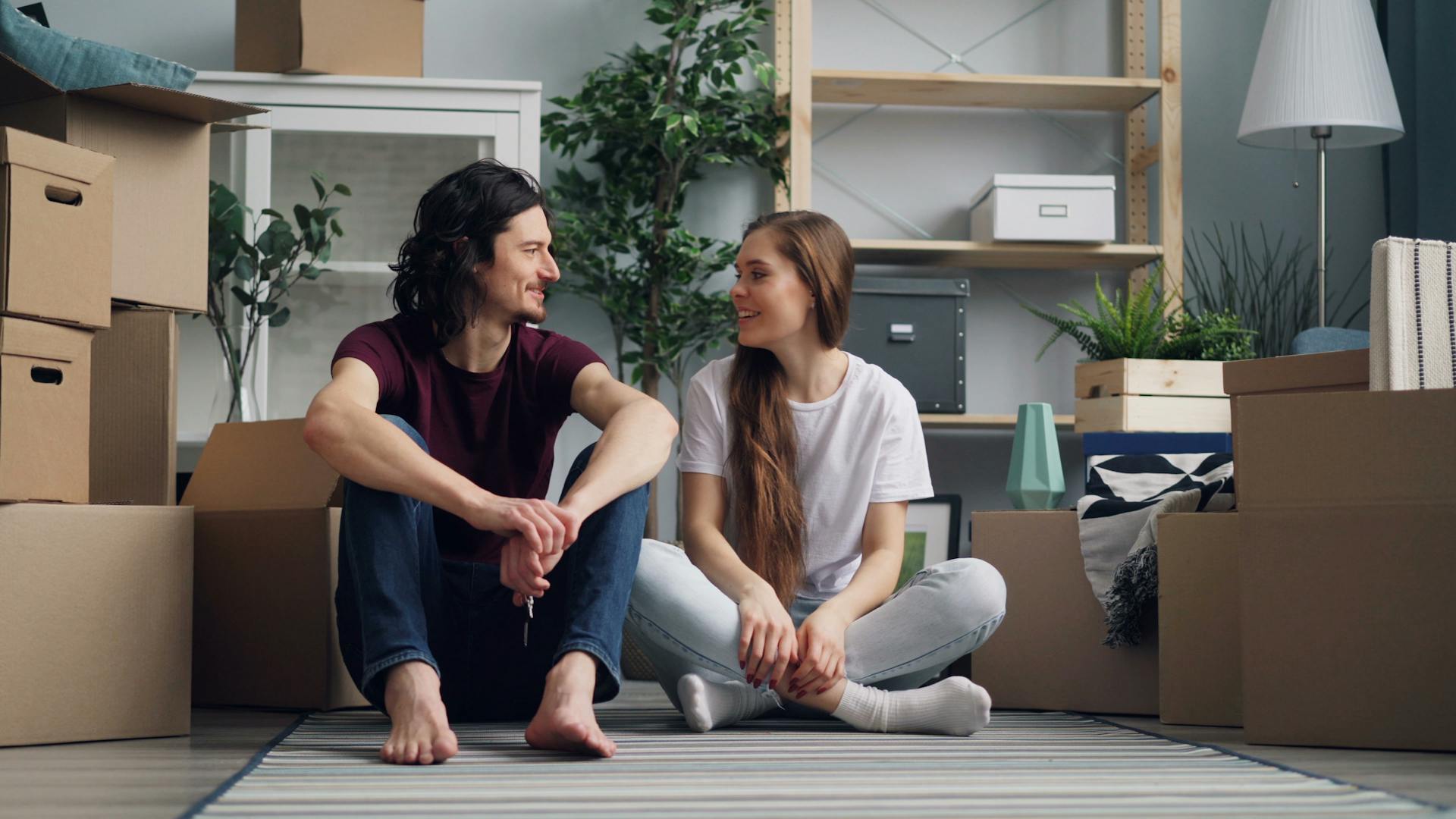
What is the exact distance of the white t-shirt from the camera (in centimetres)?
173

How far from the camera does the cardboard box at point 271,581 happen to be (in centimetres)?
187

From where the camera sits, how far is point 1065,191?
2.78 metres

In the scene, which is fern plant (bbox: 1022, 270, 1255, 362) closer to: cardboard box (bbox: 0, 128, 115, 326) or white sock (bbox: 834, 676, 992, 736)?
white sock (bbox: 834, 676, 992, 736)

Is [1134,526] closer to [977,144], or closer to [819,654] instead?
[819,654]

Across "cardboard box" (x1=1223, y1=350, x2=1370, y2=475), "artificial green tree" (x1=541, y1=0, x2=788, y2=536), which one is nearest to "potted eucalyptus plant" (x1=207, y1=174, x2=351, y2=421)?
"artificial green tree" (x1=541, y1=0, x2=788, y2=536)

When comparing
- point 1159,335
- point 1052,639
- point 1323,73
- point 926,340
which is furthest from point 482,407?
point 1323,73

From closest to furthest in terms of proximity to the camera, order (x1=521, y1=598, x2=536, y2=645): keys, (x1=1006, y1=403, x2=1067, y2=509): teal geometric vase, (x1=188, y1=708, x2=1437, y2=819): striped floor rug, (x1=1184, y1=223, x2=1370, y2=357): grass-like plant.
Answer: (x1=188, y1=708, x2=1437, y2=819): striped floor rug → (x1=521, y1=598, x2=536, y2=645): keys → (x1=1006, y1=403, x2=1067, y2=509): teal geometric vase → (x1=1184, y1=223, x2=1370, y2=357): grass-like plant

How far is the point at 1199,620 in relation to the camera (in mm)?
1736

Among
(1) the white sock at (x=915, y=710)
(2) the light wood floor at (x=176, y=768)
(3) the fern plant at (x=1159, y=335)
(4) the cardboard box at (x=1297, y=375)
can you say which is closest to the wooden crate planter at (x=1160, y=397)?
(3) the fern plant at (x=1159, y=335)

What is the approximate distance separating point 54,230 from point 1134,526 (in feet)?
4.66

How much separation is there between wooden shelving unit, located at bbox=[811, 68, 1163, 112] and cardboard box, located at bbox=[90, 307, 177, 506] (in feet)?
5.04

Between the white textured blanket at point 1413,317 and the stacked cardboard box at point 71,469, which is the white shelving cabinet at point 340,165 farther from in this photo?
the white textured blanket at point 1413,317

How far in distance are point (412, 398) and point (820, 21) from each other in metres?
1.79

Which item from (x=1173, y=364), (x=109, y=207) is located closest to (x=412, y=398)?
(x=109, y=207)
